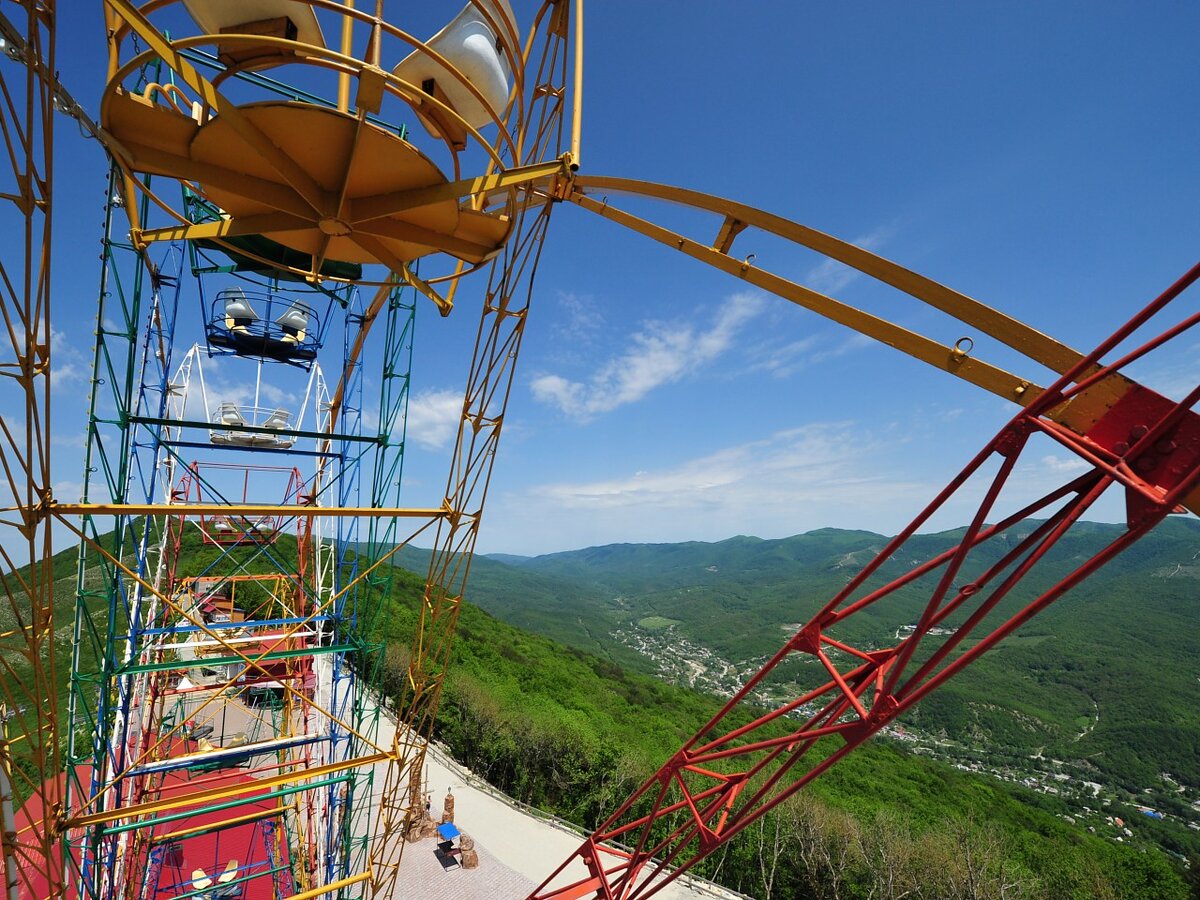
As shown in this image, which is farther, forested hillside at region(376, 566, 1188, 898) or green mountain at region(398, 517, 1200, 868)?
green mountain at region(398, 517, 1200, 868)

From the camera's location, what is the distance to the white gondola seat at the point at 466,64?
6609 millimetres

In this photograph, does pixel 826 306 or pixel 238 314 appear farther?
pixel 238 314

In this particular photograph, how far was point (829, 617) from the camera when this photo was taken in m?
7.57

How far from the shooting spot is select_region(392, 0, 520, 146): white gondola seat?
661cm

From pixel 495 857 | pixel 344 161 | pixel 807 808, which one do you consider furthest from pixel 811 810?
pixel 344 161

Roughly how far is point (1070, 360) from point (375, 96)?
7.55 meters

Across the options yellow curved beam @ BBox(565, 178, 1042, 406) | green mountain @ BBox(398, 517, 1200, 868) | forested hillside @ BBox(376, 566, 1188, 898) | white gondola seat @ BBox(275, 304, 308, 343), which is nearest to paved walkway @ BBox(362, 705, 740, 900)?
forested hillside @ BBox(376, 566, 1188, 898)

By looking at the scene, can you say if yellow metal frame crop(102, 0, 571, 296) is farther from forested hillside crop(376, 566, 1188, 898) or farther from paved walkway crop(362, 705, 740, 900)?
paved walkway crop(362, 705, 740, 900)

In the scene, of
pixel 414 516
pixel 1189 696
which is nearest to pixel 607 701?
pixel 414 516

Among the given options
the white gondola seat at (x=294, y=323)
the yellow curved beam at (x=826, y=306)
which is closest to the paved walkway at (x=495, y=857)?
the white gondola seat at (x=294, y=323)

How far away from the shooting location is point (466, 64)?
21.8 ft

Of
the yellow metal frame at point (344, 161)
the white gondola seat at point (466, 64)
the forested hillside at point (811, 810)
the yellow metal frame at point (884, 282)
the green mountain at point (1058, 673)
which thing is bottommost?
the green mountain at point (1058, 673)

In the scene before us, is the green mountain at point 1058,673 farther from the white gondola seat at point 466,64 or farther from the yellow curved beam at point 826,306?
the white gondola seat at point 466,64

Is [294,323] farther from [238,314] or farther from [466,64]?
[466,64]
